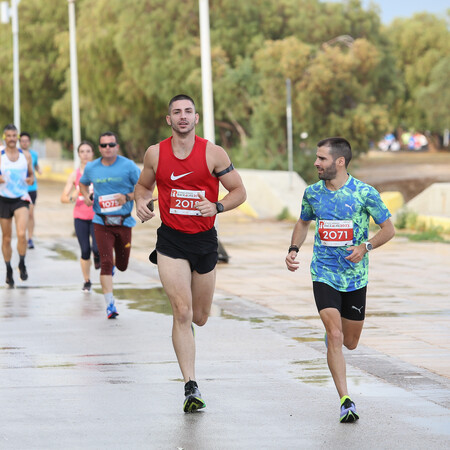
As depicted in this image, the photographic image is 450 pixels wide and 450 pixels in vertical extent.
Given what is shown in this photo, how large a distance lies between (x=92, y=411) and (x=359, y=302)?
1.77 metres

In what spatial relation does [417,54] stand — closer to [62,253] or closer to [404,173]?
[404,173]

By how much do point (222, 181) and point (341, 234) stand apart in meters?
0.93

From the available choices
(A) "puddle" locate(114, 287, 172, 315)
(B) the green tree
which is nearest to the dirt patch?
(B) the green tree

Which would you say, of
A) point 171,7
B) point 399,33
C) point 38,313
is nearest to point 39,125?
point 171,7

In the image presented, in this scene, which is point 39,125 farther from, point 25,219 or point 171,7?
point 25,219

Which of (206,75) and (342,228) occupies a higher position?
(206,75)

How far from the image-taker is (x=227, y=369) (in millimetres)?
8812

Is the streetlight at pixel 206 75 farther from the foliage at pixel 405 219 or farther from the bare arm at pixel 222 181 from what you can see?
the bare arm at pixel 222 181

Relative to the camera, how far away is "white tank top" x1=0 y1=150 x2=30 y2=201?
570 inches

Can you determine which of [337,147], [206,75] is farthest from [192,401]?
[206,75]

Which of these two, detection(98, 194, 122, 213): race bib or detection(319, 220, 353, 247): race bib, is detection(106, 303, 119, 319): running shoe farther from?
detection(319, 220, 353, 247): race bib

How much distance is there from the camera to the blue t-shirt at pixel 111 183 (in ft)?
39.1

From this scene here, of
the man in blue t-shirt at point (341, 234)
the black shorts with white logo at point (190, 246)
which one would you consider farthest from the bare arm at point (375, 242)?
the black shorts with white logo at point (190, 246)

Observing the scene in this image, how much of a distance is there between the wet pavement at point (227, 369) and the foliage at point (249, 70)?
22286mm
